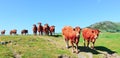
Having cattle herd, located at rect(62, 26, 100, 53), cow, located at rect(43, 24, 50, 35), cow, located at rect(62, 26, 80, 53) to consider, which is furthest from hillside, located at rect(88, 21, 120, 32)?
cow, located at rect(62, 26, 80, 53)

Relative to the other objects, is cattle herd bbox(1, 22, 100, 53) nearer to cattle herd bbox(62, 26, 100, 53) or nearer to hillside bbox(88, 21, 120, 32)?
cattle herd bbox(62, 26, 100, 53)

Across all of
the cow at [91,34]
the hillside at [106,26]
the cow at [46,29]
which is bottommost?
the cow at [91,34]

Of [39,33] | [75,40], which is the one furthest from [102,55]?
[39,33]

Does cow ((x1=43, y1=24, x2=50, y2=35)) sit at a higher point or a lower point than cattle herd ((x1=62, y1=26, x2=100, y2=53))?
higher

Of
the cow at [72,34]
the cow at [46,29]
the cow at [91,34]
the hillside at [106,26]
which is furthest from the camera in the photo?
the hillside at [106,26]

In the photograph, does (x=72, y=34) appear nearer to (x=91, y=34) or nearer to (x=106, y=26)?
(x=91, y=34)

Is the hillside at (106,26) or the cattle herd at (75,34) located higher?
the hillside at (106,26)

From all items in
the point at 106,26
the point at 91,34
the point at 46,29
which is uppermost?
the point at 106,26

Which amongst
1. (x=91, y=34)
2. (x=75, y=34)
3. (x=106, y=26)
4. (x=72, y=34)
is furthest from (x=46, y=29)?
(x=106, y=26)

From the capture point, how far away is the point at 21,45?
116 ft

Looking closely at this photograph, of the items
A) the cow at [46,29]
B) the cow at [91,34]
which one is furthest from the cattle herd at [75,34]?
the cow at [46,29]

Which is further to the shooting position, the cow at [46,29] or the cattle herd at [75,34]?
the cow at [46,29]

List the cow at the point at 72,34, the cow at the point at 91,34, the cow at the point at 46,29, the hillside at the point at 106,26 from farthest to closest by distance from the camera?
the hillside at the point at 106,26 → the cow at the point at 46,29 → the cow at the point at 91,34 → the cow at the point at 72,34

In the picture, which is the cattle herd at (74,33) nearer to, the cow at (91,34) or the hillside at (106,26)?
the cow at (91,34)
